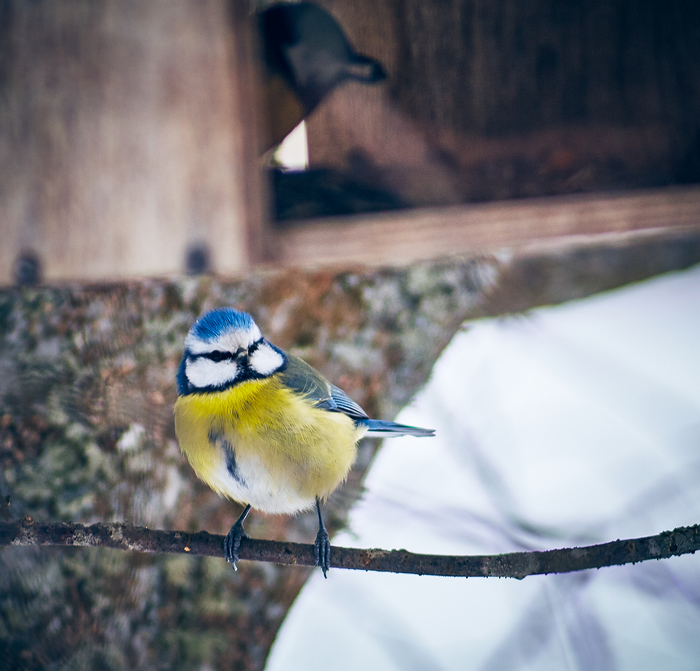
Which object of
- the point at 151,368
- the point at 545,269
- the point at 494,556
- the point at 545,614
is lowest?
the point at 545,614

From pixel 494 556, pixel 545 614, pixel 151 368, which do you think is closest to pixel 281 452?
pixel 494 556

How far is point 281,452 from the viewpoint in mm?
643

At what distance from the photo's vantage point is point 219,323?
2.11 feet

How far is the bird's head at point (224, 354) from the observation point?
65 centimetres

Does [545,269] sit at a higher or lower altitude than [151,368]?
higher

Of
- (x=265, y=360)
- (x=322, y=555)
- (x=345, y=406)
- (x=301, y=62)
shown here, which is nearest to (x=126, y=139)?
(x=301, y=62)

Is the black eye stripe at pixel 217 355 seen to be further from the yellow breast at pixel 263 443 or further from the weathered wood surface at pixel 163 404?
Answer: the weathered wood surface at pixel 163 404

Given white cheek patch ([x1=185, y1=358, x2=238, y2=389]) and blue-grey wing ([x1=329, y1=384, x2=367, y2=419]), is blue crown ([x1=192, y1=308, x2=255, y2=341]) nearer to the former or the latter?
white cheek patch ([x1=185, y1=358, x2=238, y2=389])

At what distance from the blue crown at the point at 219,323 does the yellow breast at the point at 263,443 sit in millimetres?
84

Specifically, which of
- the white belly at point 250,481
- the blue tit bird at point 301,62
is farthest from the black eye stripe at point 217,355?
the blue tit bird at point 301,62

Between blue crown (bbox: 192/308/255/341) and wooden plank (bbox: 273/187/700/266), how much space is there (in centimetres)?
12

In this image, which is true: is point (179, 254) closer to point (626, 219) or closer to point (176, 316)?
point (176, 316)

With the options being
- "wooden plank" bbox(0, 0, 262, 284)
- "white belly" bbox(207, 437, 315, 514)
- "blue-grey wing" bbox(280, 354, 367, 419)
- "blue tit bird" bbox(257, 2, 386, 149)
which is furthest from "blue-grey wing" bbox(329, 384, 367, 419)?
"blue tit bird" bbox(257, 2, 386, 149)

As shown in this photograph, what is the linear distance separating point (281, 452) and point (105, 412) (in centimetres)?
40
